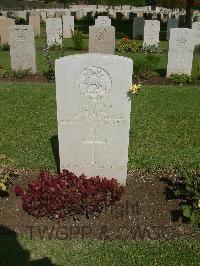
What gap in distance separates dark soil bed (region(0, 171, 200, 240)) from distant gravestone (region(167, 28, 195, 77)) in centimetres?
817

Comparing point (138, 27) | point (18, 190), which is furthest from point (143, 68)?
point (138, 27)

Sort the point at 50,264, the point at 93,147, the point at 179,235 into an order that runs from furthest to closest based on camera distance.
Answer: the point at 93,147 < the point at 179,235 < the point at 50,264

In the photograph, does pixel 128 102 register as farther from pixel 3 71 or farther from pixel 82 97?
pixel 3 71

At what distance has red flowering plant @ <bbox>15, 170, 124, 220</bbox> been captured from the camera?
4938 millimetres

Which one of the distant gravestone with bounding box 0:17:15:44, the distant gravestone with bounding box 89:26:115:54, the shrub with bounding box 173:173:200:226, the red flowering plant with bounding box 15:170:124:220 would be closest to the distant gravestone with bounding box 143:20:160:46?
the distant gravestone with bounding box 89:26:115:54

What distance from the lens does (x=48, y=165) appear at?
6461 mm

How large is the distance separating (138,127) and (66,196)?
3.84 metres

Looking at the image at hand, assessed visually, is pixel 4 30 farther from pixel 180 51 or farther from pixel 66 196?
pixel 66 196

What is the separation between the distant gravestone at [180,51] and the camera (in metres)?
12.5

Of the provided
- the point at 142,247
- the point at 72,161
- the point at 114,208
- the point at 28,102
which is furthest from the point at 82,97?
the point at 28,102

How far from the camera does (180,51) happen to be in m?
12.8

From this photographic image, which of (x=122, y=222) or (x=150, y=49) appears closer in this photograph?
(x=122, y=222)

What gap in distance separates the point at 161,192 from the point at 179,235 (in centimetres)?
→ 99

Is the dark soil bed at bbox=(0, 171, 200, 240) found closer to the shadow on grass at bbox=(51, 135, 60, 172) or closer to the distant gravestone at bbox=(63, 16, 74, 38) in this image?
the shadow on grass at bbox=(51, 135, 60, 172)
